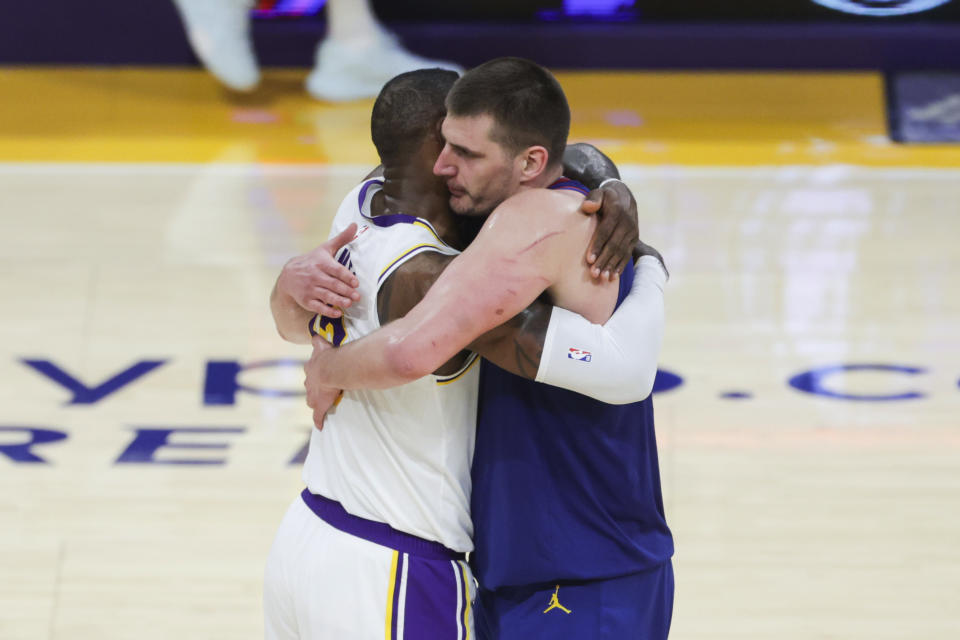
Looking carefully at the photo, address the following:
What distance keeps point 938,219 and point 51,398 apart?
12.7 feet

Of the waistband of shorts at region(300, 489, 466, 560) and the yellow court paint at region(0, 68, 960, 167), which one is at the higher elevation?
the waistband of shorts at region(300, 489, 466, 560)

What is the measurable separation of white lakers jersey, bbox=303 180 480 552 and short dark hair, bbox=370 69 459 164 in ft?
0.42

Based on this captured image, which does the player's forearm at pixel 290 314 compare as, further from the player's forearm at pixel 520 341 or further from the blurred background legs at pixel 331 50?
the blurred background legs at pixel 331 50

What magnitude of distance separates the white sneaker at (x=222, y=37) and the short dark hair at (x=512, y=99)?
5282 mm

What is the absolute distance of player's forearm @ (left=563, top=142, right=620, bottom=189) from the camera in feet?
8.07

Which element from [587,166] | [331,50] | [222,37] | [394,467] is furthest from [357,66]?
[394,467]

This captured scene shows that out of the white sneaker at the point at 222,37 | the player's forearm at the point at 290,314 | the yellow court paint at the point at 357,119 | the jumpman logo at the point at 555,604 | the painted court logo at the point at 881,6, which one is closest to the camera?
the jumpman logo at the point at 555,604

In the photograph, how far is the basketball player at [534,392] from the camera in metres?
2.11

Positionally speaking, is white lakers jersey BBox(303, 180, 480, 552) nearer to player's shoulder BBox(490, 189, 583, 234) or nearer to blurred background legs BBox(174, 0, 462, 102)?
player's shoulder BBox(490, 189, 583, 234)

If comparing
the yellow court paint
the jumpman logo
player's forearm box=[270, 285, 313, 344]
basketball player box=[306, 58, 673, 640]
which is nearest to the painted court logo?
the yellow court paint

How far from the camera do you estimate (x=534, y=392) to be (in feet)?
7.50

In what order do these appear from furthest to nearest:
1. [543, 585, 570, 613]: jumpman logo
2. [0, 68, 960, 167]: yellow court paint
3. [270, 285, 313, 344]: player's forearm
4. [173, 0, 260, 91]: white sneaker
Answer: [173, 0, 260, 91]: white sneaker
[0, 68, 960, 167]: yellow court paint
[270, 285, 313, 344]: player's forearm
[543, 585, 570, 613]: jumpman logo

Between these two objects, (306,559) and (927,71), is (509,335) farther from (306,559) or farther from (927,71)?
(927,71)

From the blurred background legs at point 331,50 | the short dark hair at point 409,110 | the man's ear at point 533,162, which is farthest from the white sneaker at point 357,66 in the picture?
the man's ear at point 533,162
